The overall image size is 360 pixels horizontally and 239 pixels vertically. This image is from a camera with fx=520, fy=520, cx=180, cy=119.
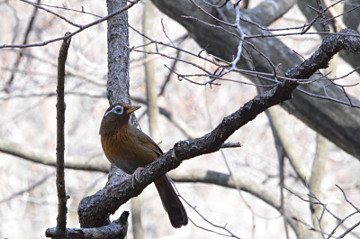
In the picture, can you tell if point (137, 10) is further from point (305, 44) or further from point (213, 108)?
point (305, 44)

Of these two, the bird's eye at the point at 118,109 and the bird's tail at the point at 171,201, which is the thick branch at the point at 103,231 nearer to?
the bird's tail at the point at 171,201

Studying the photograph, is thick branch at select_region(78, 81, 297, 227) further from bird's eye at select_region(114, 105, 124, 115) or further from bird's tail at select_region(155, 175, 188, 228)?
bird's eye at select_region(114, 105, 124, 115)

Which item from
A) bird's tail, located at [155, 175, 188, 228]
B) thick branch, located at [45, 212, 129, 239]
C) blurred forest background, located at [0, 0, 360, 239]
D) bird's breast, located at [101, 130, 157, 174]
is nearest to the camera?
thick branch, located at [45, 212, 129, 239]

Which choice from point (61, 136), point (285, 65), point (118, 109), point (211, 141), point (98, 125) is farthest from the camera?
point (98, 125)

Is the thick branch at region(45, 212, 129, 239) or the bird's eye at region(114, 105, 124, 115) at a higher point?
the bird's eye at region(114, 105, 124, 115)

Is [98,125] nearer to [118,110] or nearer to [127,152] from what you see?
[118,110]

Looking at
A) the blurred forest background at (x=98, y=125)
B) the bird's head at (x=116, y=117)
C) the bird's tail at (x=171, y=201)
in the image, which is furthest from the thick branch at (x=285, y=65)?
the blurred forest background at (x=98, y=125)

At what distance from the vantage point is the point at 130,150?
135 inches

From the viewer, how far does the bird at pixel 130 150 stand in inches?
136

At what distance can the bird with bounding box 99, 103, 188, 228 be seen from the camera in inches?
136

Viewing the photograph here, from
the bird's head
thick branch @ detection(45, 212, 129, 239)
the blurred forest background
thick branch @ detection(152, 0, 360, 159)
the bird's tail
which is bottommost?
thick branch @ detection(45, 212, 129, 239)

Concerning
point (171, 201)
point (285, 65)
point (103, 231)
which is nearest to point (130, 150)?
point (171, 201)

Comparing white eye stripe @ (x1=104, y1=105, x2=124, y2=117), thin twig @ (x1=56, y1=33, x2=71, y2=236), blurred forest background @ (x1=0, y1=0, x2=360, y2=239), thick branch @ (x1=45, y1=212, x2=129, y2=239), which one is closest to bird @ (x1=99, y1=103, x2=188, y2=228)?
white eye stripe @ (x1=104, y1=105, x2=124, y2=117)

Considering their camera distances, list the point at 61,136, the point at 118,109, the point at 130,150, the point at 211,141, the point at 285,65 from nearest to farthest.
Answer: the point at 61,136, the point at 211,141, the point at 130,150, the point at 118,109, the point at 285,65
